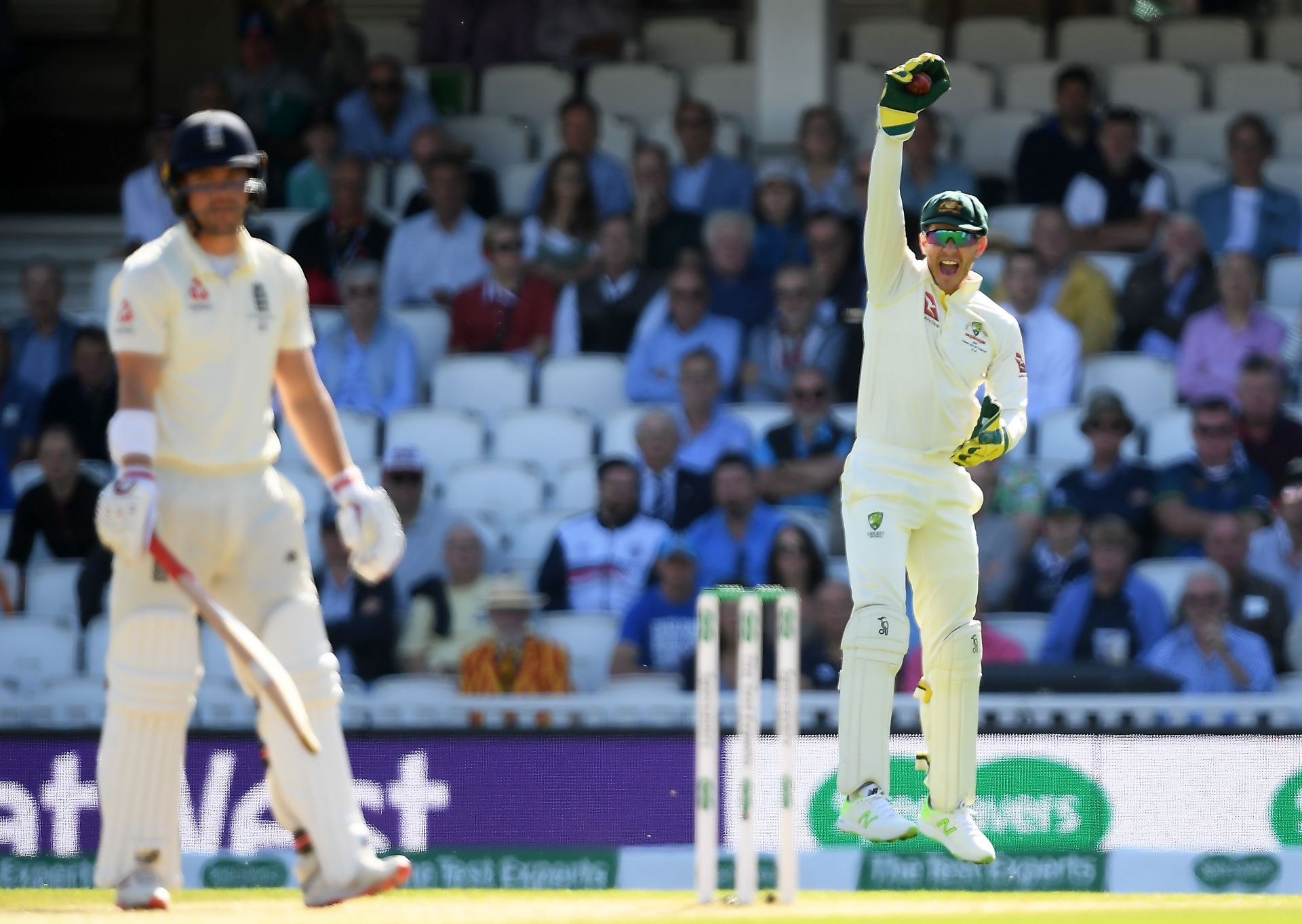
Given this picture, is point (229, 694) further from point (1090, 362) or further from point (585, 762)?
point (1090, 362)

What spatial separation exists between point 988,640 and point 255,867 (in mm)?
3134

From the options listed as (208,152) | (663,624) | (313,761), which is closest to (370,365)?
(663,624)

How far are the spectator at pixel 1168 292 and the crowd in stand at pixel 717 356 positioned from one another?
0.05 ft

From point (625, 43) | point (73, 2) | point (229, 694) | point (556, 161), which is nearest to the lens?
point (229, 694)

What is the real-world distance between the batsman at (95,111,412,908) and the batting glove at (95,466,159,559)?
7cm

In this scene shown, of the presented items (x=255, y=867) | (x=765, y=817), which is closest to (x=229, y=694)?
(x=255, y=867)

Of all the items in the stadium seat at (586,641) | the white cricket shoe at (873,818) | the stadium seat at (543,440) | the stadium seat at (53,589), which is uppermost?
the stadium seat at (543,440)

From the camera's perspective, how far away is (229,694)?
9.30 meters

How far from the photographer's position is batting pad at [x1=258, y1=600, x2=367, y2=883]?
579 cm

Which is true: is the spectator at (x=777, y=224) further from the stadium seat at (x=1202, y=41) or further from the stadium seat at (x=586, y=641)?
the stadium seat at (x=1202, y=41)

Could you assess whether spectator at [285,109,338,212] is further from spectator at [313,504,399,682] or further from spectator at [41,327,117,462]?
spectator at [313,504,399,682]

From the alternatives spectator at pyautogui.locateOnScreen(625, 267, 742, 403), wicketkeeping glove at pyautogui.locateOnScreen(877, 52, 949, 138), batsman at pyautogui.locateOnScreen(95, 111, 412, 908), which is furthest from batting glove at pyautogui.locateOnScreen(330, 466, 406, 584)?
spectator at pyautogui.locateOnScreen(625, 267, 742, 403)

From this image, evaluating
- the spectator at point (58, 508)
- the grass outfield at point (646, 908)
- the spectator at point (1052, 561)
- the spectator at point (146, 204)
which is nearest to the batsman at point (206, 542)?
the grass outfield at point (646, 908)

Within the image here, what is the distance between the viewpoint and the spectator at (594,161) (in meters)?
12.1
